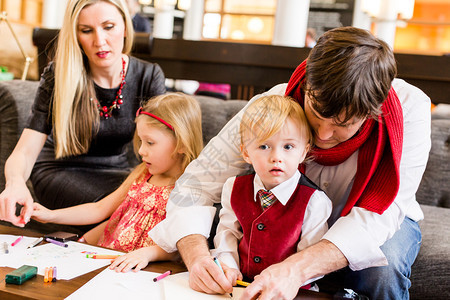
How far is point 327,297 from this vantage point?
106cm

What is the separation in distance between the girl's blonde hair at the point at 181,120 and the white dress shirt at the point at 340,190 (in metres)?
0.16

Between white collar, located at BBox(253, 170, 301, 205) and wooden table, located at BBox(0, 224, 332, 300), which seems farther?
white collar, located at BBox(253, 170, 301, 205)

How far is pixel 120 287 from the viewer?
1030 millimetres

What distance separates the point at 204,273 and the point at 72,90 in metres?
1.04

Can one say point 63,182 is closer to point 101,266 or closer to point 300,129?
point 101,266

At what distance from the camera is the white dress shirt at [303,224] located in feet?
3.87

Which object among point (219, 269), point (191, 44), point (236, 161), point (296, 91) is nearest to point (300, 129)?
point (296, 91)

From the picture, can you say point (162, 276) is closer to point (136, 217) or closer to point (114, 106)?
point (136, 217)

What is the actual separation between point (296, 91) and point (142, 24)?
295 centimetres

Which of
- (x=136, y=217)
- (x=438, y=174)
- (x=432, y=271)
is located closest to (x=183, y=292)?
(x=136, y=217)

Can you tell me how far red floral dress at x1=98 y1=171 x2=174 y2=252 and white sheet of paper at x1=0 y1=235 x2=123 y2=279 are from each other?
240 mm

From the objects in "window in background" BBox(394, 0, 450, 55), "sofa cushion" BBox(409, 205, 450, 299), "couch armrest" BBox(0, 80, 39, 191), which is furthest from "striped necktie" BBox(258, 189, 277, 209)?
"window in background" BBox(394, 0, 450, 55)

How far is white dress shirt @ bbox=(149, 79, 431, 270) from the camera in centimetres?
115

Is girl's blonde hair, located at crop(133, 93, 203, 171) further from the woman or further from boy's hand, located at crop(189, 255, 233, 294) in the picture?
boy's hand, located at crop(189, 255, 233, 294)
